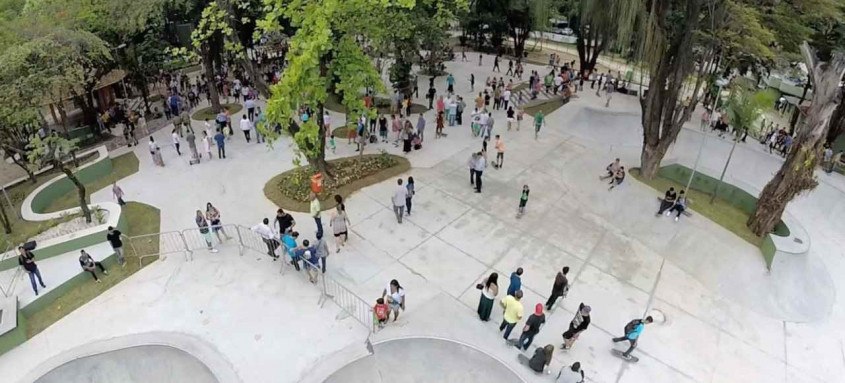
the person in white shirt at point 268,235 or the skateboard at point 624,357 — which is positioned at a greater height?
the person in white shirt at point 268,235

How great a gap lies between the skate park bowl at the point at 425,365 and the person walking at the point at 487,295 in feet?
2.92

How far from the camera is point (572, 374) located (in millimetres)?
8297

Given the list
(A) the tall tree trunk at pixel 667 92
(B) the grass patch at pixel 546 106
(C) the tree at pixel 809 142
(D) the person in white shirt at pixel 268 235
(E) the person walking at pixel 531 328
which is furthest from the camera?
(B) the grass patch at pixel 546 106

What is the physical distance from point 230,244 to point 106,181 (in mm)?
7098

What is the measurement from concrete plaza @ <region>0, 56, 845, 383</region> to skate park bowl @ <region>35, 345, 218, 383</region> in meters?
0.17

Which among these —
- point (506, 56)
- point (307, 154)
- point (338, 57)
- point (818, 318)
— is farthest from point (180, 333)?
point (506, 56)

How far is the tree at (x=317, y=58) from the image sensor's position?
12054mm

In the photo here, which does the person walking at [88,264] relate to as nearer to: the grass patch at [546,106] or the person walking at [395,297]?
the person walking at [395,297]

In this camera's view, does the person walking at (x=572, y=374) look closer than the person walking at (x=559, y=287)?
Yes

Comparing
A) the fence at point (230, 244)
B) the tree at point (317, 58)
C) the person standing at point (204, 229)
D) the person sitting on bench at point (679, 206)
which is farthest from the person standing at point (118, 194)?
the person sitting on bench at point (679, 206)

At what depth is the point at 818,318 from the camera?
1149 centimetres

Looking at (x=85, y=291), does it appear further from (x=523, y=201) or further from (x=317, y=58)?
(x=523, y=201)

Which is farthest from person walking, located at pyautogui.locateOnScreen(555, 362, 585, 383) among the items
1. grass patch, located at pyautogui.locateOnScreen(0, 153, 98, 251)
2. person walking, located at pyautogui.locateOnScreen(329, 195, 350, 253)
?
grass patch, located at pyautogui.locateOnScreen(0, 153, 98, 251)

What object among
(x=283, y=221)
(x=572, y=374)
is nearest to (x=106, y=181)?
(x=283, y=221)
